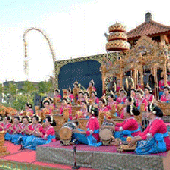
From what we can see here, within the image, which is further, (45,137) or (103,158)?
(45,137)

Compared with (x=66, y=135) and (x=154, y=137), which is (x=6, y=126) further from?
(x=154, y=137)

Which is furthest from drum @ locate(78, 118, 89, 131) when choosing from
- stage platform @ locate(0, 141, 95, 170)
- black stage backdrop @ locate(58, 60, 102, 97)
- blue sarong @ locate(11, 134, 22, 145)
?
black stage backdrop @ locate(58, 60, 102, 97)

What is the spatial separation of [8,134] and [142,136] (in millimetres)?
6482

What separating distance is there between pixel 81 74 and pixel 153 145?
13.3m

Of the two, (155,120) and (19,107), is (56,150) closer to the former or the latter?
(155,120)

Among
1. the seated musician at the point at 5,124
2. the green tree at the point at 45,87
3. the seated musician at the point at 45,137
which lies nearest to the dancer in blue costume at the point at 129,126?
the seated musician at the point at 45,137

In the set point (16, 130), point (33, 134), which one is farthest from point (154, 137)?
point (16, 130)

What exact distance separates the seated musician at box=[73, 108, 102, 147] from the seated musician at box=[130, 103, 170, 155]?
1.62m

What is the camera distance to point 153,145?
4.68 meters

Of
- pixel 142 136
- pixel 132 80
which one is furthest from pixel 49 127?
pixel 132 80

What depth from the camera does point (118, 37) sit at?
1322 cm

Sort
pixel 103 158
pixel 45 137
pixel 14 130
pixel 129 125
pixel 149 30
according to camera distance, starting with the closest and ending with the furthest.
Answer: pixel 103 158
pixel 129 125
pixel 45 137
pixel 14 130
pixel 149 30

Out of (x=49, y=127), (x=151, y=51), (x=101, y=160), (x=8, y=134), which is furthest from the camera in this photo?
(x=151, y=51)

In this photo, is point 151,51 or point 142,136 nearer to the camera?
point 142,136
